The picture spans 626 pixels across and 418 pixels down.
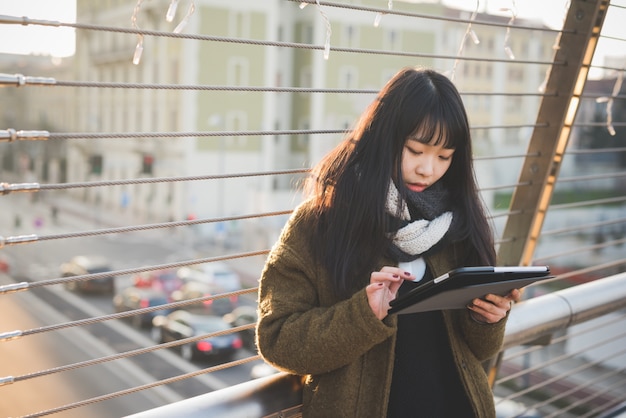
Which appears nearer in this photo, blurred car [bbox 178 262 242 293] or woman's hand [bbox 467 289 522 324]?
woman's hand [bbox 467 289 522 324]

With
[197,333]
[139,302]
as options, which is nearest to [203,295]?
[139,302]

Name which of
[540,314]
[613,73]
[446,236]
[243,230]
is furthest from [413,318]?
[243,230]

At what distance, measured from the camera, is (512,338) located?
1.73 meters

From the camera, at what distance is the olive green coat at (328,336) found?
1.16 m

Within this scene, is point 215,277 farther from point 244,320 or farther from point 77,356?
point 77,356

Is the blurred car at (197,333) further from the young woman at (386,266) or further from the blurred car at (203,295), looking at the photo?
the young woman at (386,266)

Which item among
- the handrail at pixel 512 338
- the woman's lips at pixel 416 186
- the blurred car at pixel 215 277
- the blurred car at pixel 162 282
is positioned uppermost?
the woman's lips at pixel 416 186

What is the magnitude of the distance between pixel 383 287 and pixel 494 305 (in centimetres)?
24

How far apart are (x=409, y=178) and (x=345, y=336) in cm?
31

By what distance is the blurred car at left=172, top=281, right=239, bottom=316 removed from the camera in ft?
55.1

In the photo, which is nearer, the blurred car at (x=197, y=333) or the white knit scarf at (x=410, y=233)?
the white knit scarf at (x=410, y=233)

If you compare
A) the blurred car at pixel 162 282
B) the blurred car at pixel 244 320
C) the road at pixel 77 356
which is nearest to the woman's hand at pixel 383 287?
the road at pixel 77 356

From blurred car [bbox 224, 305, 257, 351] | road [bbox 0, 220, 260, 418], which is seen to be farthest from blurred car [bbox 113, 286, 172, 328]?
blurred car [bbox 224, 305, 257, 351]

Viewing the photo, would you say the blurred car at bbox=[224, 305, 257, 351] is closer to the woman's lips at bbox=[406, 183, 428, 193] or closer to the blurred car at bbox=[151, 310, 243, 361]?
the blurred car at bbox=[151, 310, 243, 361]
